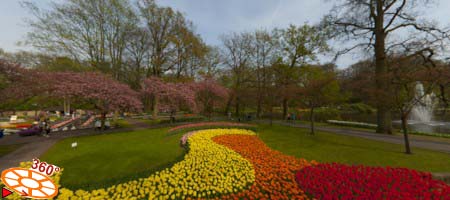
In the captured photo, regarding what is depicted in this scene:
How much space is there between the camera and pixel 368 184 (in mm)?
4207

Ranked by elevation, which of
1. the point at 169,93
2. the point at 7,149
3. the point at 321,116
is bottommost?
the point at 7,149

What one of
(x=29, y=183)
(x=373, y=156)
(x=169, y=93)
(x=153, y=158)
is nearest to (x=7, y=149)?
(x=153, y=158)

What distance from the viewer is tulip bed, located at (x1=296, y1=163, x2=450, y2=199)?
3.76 m

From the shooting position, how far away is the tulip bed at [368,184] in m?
3.76

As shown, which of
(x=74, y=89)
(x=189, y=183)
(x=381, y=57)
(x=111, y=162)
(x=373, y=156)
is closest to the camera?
(x=189, y=183)

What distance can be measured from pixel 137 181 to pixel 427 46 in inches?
824

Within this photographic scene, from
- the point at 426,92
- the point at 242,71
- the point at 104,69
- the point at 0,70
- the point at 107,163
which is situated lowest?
the point at 107,163

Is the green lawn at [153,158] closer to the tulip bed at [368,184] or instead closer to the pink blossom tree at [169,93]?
the tulip bed at [368,184]

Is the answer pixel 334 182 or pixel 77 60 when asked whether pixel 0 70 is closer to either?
Result: pixel 77 60

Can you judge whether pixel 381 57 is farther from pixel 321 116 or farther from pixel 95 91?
pixel 95 91

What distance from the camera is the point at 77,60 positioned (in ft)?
55.4

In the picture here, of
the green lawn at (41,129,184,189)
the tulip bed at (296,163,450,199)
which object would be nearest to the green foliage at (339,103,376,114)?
the tulip bed at (296,163,450,199)

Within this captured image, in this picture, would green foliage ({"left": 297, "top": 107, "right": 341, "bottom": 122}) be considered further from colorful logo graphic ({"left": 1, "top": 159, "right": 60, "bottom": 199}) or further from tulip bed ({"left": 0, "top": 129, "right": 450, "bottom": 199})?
colorful logo graphic ({"left": 1, "top": 159, "right": 60, "bottom": 199})

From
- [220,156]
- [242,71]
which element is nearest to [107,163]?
[220,156]
